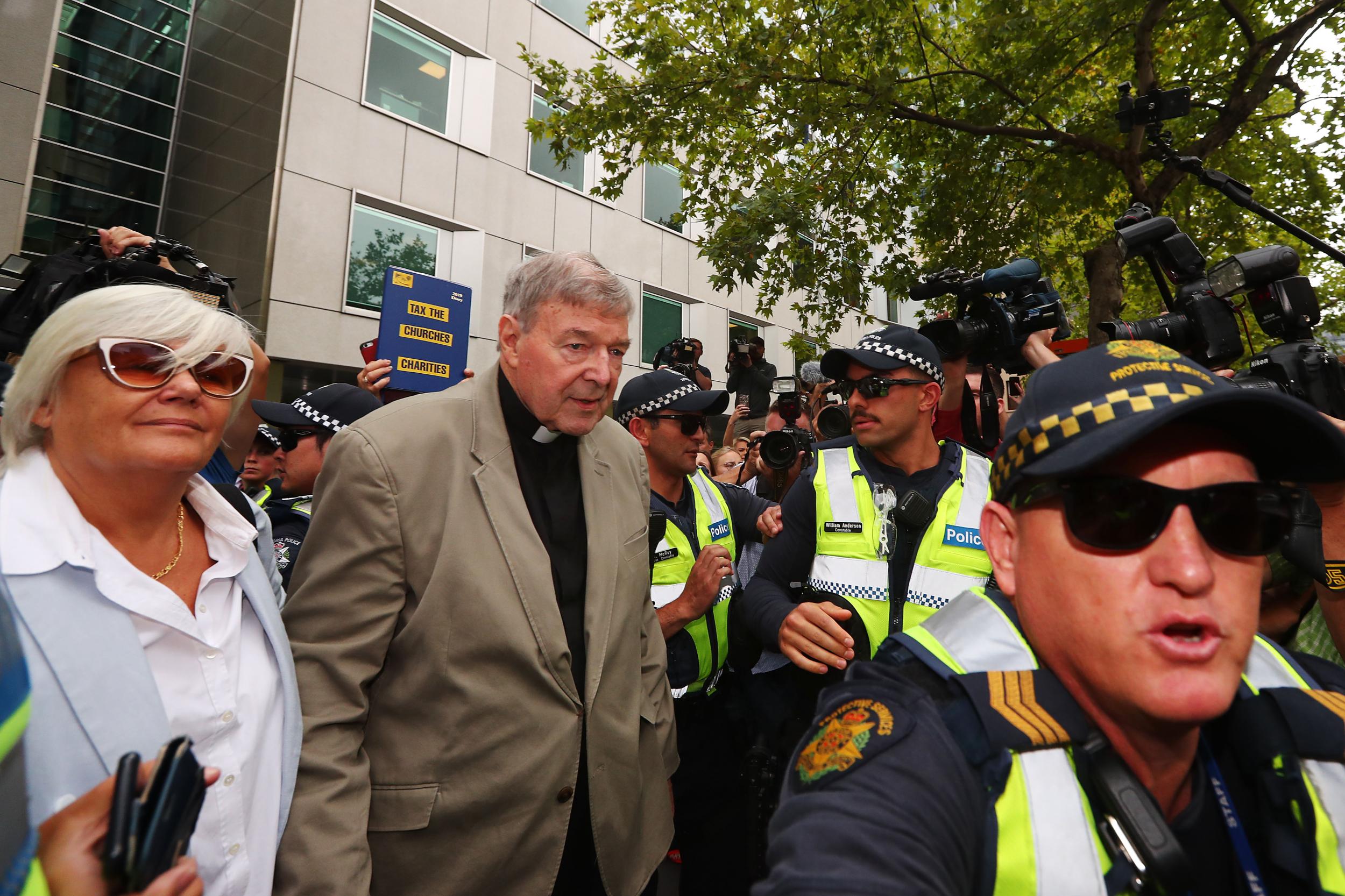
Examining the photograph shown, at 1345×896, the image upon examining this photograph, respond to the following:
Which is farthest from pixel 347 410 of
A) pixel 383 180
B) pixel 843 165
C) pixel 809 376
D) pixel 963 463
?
pixel 383 180

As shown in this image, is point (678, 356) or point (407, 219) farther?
point (407, 219)

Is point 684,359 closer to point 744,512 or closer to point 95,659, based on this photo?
point 744,512

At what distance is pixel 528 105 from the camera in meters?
13.9

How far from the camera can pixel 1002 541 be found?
1.24 m

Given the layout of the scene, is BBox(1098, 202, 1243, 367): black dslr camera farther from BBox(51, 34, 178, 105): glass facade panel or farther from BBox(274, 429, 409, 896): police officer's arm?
BBox(51, 34, 178, 105): glass facade panel

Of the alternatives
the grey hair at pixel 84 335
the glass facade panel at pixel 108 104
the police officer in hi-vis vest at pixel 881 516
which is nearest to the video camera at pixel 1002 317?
the police officer in hi-vis vest at pixel 881 516

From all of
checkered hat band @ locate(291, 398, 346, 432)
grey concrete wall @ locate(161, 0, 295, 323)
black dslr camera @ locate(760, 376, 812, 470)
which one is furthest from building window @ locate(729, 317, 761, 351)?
checkered hat band @ locate(291, 398, 346, 432)

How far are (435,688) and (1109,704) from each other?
154 centimetres

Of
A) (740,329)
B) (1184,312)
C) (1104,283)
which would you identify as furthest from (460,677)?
(740,329)

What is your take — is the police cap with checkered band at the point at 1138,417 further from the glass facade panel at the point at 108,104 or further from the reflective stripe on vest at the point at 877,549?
the glass facade panel at the point at 108,104

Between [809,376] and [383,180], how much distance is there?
8.66 m

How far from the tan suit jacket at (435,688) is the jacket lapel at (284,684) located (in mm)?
44

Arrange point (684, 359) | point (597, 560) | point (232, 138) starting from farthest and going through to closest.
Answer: point (232, 138)
point (684, 359)
point (597, 560)

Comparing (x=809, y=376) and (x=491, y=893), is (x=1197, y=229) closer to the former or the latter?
(x=809, y=376)
